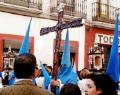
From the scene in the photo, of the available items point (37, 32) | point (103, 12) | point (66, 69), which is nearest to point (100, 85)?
point (66, 69)

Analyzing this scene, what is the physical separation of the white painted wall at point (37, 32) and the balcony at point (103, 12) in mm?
1266

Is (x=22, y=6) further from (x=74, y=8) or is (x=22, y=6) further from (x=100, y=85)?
(x=100, y=85)

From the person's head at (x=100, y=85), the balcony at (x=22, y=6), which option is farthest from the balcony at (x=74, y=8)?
the person's head at (x=100, y=85)

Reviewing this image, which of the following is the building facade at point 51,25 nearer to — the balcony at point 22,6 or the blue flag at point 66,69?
the balcony at point 22,6

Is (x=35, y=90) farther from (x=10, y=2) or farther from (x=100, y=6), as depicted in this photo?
(x=100, y=6)

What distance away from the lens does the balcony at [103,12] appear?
17766 mm

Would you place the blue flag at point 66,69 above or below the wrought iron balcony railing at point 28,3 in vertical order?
below

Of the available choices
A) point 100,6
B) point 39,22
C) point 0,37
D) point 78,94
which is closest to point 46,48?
point 39,22

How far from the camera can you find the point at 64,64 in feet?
22.9

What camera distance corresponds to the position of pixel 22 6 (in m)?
14.8

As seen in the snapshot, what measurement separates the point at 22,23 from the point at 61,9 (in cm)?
839

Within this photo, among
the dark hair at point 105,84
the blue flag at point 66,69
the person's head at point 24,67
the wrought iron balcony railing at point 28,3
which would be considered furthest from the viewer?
the wrought iron balcony railing at point 28,3

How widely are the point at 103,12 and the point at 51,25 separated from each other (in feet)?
11.2

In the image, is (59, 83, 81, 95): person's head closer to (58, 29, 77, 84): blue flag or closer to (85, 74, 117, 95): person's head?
(85, 74, 117, 95): person's head
